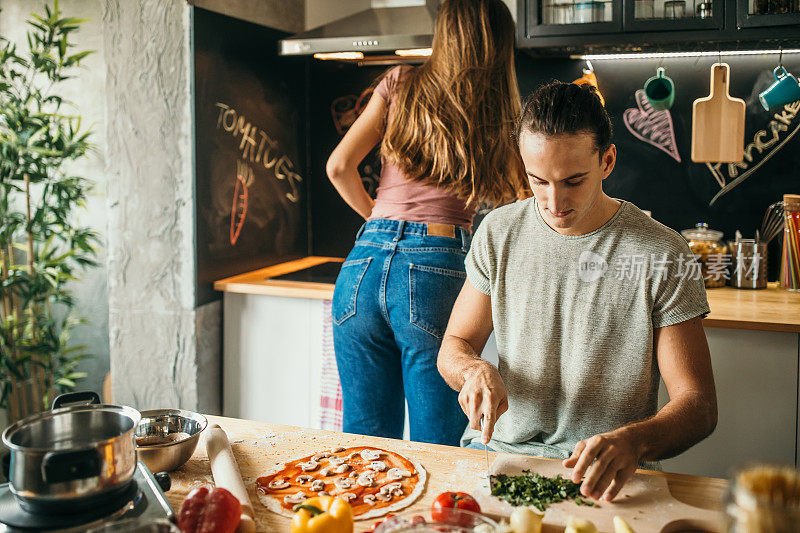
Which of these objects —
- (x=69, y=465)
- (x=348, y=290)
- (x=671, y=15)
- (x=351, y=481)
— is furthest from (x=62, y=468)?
(x=671, y=15)

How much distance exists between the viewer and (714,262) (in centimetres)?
260

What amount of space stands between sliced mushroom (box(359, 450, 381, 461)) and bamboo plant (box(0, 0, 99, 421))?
213cm

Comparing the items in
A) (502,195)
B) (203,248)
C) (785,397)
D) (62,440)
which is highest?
(502,195)

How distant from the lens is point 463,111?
6.14 feet

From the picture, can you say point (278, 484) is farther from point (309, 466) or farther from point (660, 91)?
point (660, 91)

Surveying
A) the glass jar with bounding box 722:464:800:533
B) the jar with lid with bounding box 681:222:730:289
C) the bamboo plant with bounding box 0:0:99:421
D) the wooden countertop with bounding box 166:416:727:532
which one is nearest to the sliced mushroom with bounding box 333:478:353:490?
the wooden countertop with bounding box 166:416:727:532

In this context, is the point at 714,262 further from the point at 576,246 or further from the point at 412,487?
the point at 412,487

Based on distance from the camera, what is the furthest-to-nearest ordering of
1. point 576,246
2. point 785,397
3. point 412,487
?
point 785,397 < point 576,246 < point 412,487

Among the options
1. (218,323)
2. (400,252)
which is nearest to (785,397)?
(400,252)

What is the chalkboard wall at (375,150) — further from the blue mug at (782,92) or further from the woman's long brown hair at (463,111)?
the woman's long brown hair at (463,111)

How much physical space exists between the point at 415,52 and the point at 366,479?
1.77 meters

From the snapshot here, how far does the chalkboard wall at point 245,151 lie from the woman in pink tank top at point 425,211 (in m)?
0.76

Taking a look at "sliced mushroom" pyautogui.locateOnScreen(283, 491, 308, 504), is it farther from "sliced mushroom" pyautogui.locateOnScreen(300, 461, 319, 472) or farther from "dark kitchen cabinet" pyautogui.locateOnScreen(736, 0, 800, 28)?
"dark kitchen cabinet" pyautogui.locateOnScreen(736, 0, 800, 28)

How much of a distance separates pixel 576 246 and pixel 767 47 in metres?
1.54
